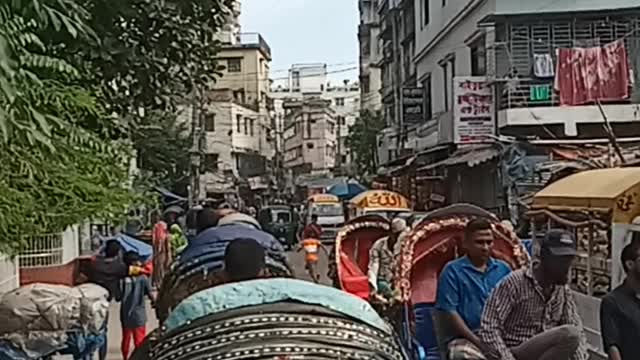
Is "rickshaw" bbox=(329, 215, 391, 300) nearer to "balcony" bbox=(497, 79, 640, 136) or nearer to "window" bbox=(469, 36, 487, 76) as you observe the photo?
"balcony" bbox=(497, 79, 640, 136)

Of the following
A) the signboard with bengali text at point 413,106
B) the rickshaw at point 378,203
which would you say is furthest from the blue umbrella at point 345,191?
the rickshaw at point 378,203

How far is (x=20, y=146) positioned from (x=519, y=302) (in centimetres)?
311

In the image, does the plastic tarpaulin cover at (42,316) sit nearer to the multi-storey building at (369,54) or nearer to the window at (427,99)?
the window at (427,99)

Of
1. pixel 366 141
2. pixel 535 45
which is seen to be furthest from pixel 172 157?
pixel 366 141

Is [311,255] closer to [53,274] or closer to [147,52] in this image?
[53,274]

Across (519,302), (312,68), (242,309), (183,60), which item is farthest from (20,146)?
(312,68)

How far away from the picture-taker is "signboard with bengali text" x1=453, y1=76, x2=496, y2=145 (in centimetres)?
3136

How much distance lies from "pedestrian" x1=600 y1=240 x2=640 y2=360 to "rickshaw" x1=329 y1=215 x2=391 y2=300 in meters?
9.63

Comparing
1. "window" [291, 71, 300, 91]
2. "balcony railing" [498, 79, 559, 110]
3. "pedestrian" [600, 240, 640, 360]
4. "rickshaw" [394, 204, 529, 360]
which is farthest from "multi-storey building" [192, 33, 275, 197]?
"pedestrian" [600, 240, 640, 360]

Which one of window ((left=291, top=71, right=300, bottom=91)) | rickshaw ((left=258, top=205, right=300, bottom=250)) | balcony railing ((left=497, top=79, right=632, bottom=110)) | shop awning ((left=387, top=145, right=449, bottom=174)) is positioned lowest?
rickshaw ((left=258, top=205, right=300, bottom=250))

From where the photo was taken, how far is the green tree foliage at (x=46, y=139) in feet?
16.4

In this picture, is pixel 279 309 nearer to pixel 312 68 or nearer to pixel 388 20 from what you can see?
pixel 388 20

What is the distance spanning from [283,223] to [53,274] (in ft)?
95.8

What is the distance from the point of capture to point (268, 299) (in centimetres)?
402
